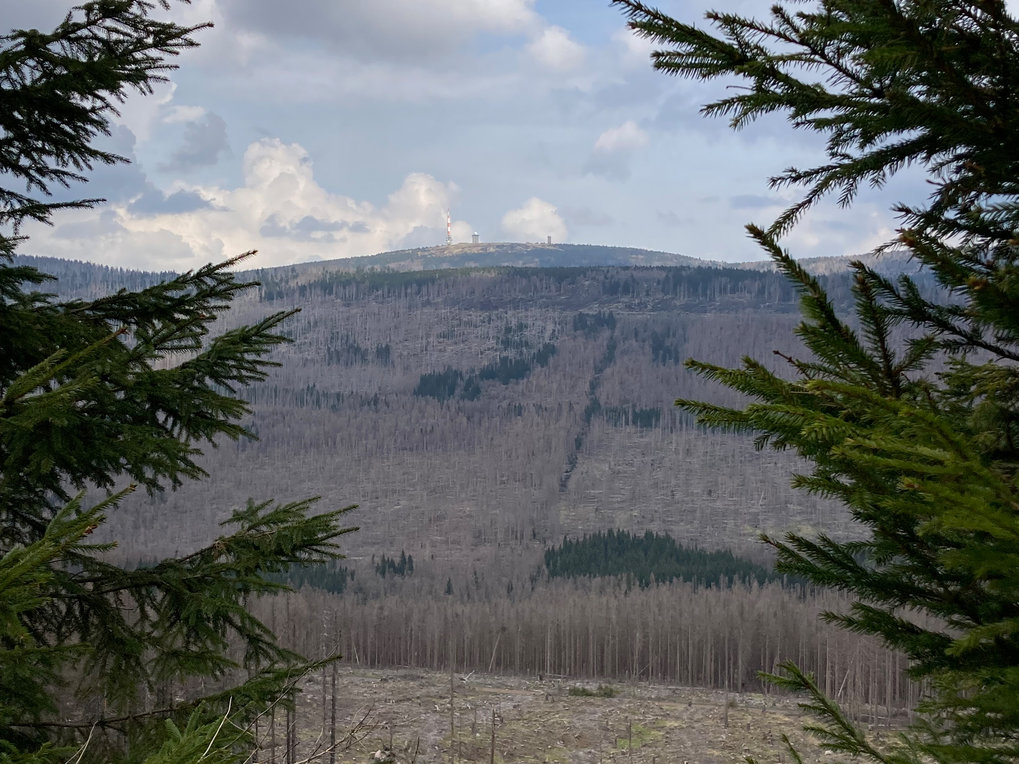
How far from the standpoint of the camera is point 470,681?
82.8 m

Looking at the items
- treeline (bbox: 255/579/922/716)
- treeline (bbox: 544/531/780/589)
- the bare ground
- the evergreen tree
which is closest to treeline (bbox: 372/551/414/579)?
treeline (bbox: 544/531/780/589)

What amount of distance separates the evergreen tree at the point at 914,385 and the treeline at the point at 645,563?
400ft

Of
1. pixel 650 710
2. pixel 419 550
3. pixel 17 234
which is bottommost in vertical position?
pixel 419 550

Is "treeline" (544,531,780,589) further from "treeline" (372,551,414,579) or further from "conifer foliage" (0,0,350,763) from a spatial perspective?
"conifer foliage" (0,0,350,763)

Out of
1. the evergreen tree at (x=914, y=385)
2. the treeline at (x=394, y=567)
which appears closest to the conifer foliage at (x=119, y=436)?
the evergreen tree at (x=914, y=385)

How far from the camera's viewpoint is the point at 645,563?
14300 centimetres

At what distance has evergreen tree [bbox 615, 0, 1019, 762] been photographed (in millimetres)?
2660

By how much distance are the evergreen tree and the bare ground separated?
43903 millimetres

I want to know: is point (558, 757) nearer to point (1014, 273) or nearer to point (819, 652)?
point (819, 652)

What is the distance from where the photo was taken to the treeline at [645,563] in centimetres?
13212

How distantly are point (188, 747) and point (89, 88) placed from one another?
6.98m

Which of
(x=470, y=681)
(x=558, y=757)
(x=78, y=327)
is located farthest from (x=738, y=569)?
(x=78, y=327)

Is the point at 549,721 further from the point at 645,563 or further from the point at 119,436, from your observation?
the point at 645,563

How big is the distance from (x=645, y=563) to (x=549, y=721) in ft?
267
